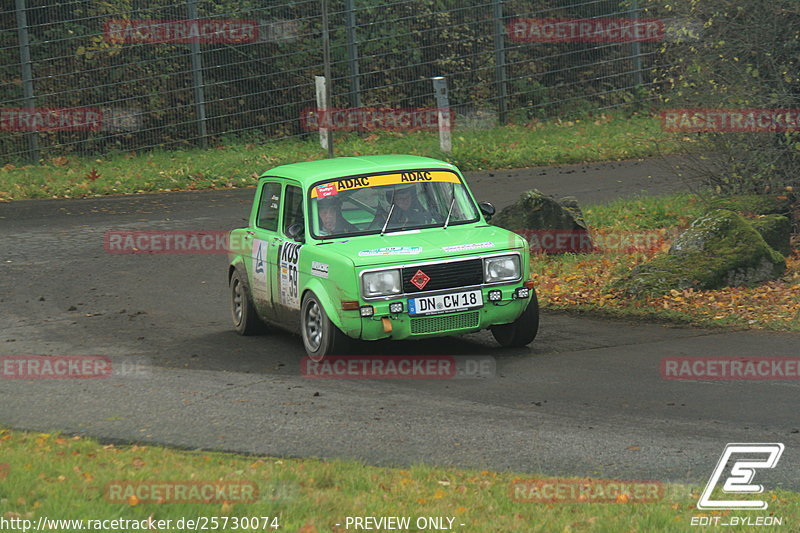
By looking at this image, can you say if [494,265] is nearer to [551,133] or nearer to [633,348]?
[633,348]

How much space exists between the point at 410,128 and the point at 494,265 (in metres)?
17.8

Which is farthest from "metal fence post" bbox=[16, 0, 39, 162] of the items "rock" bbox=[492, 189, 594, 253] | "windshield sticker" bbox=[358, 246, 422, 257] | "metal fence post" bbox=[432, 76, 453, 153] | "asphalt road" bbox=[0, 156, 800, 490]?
"windshield sticker" bbox=[358, 246, 422, 257]

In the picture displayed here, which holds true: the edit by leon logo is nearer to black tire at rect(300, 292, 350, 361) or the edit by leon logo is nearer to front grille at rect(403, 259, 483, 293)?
front grille at rect(403, 259, 483, 293)

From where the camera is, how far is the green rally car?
9.88 meters

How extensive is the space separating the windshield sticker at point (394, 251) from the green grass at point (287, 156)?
11936mm

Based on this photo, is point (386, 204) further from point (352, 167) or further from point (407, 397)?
point (407, 397)

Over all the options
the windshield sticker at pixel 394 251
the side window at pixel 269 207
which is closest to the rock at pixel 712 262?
the windshield sticker at pixel 394 251

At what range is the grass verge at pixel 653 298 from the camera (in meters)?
11.6

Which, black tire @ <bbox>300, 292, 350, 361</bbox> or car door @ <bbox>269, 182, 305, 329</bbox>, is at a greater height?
car door @ <bbox>269, 182, 305, 329</bbox>

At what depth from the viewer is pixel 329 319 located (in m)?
10.0

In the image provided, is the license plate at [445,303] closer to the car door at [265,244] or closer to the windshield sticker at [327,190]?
the windshield sticker at [327,190]

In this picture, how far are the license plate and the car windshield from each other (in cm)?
103

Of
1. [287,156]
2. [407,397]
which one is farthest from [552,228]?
[287,156]

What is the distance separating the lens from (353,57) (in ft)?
89.1
